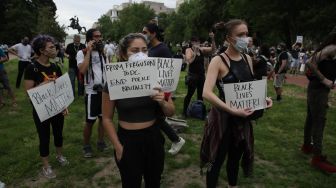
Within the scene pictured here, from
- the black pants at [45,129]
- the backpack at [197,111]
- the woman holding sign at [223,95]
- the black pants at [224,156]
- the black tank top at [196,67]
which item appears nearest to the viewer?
the woman holding sign at [223,95]

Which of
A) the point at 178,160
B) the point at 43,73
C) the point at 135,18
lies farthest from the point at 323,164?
the point at 135,18

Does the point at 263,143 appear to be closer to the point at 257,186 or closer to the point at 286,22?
the point at 257,186

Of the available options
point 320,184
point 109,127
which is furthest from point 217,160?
point 320,184

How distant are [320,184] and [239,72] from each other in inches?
96.8

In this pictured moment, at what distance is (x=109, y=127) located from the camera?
2.81 meters

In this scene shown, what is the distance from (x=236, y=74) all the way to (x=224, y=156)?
0.90m

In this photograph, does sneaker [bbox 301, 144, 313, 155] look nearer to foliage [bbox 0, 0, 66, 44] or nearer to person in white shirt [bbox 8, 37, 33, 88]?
person in white shirt [bbox 8, 37, 33, 88]

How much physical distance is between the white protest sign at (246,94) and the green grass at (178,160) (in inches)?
66.2

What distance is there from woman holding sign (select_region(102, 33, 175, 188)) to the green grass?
76.0 inches

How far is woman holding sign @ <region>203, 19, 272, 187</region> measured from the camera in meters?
3.33

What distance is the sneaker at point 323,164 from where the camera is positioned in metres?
5.12

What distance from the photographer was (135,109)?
2824 mm

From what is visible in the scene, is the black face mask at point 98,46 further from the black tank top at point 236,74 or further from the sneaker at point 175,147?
the black tank top at point 236,74

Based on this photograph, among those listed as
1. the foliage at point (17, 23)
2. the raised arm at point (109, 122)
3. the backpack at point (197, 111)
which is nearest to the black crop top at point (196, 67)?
the backpack at point (197, 111)
